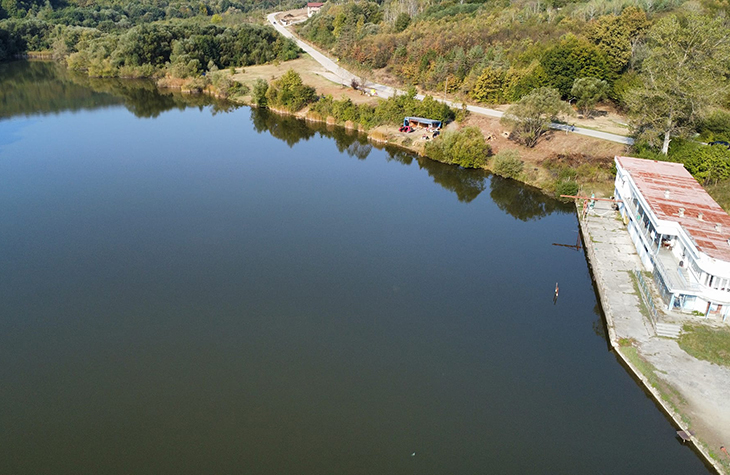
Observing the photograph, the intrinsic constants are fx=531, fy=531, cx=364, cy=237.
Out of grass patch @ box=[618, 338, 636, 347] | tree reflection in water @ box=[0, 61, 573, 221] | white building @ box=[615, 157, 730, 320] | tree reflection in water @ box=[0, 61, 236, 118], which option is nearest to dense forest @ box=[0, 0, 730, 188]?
tree reflection in water @ box=[0, 61, 573, 221]

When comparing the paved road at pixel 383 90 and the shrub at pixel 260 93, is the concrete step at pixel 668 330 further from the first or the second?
the shrub at pixel 260 93

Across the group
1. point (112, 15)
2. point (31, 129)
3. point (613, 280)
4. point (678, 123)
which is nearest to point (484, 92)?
point (678, 123)

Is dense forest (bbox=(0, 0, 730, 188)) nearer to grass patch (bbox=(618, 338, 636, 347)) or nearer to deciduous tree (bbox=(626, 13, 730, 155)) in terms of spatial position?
deciduous tree (bbox=(626, 13, 730, 155))

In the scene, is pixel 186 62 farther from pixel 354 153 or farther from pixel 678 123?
pixel 678 123

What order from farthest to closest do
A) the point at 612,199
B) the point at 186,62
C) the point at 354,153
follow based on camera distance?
the point at 186,62 → the point at 354,153 → the point at 612,199

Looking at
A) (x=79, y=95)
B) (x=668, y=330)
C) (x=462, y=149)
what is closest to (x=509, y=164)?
(x=462, y=149)

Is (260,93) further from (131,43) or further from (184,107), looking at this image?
(131,43)

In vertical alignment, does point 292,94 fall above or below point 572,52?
below
